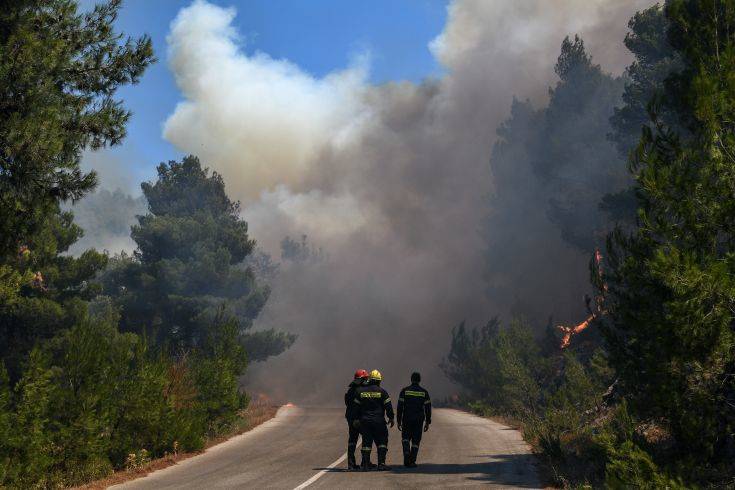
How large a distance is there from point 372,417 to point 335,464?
173 centimetres

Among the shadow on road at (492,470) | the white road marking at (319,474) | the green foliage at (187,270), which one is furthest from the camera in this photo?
the green foliage at (187,270)

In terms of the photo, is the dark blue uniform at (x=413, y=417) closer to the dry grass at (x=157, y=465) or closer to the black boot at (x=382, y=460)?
the black boot at (x=382, y=460)

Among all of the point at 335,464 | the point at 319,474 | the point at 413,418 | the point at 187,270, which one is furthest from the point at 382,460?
the point at 187,270

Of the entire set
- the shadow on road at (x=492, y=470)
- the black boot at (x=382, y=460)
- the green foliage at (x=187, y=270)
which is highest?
the green foliage at (x=187, y=270)

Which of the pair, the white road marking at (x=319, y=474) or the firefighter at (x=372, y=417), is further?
the firefighter at (x=372, y=417)

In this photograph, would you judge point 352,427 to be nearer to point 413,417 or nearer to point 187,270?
point 413,417

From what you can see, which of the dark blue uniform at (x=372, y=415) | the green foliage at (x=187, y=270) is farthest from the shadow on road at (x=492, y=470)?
the green foliage at (x=187, y=270)

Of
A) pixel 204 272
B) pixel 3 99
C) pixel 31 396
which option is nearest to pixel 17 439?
pixel 31 396

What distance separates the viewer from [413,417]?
14.9 m

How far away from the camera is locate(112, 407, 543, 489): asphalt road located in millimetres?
12531

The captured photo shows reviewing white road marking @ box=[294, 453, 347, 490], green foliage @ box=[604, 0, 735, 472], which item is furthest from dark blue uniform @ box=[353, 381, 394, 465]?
green foliage @ box=[604, 0, 735, 472]

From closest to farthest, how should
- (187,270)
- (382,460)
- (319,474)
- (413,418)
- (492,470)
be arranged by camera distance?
(319,474) → (492,470) → (382,460) → (413,418) → (187,270)

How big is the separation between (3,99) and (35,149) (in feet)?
3.70

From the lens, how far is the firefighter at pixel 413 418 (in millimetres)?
14711
